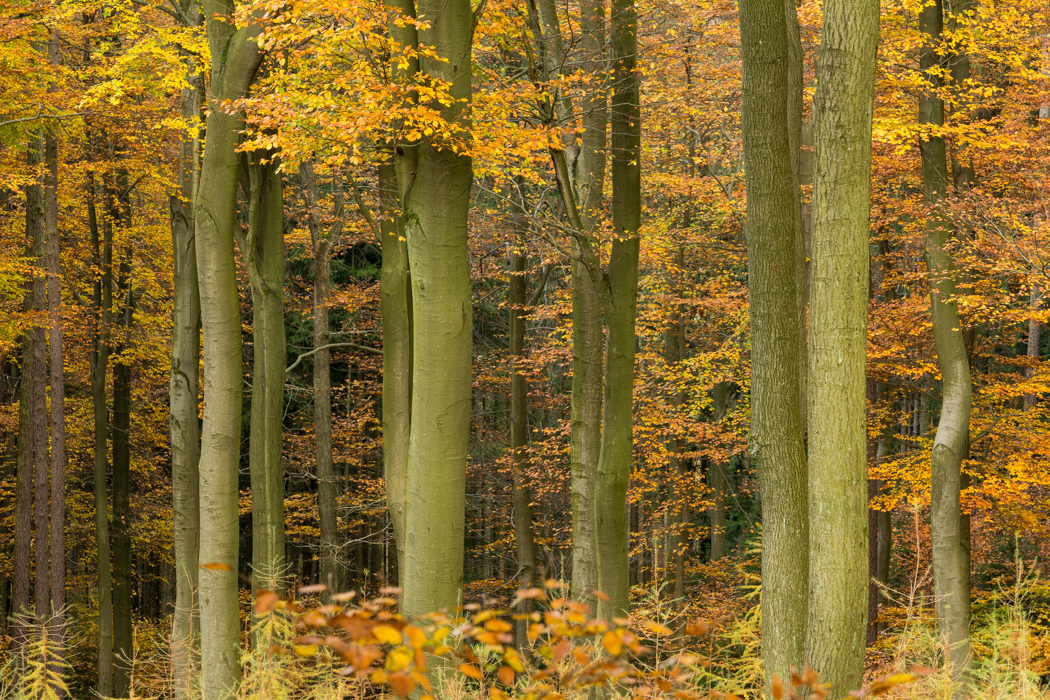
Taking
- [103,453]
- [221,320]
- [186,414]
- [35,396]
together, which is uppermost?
[221,320]

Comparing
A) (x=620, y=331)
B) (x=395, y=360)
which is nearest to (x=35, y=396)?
(x=395, y=360)

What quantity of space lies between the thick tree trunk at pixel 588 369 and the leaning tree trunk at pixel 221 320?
3.72 metres

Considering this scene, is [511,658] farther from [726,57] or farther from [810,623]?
[726,57]

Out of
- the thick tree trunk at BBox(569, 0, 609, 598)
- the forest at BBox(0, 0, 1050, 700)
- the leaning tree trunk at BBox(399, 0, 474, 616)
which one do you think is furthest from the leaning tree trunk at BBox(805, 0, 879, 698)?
the thick tree trunk at BBox(569, 0, 609, 598)

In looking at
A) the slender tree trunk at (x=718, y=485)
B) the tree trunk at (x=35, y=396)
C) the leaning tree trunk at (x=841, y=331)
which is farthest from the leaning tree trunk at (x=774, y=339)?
the tree trunk at (x=35, y=396)

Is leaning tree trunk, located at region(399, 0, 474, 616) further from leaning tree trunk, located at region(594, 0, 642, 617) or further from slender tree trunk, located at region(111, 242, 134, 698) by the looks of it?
Result: slender tree trunk, located at region(111, 242, 134, 698)

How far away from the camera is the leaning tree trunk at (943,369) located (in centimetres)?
1097

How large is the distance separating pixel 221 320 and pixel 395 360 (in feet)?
6.26

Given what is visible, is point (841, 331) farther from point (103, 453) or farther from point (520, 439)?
point (103, 453)

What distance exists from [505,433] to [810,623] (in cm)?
1747

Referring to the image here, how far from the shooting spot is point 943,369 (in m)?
11.4

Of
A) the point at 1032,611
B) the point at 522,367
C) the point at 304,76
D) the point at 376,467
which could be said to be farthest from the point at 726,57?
the point at 376,467

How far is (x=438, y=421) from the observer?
6.09 m

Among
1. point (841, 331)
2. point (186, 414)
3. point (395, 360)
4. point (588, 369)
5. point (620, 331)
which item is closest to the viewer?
point (841, 331)
